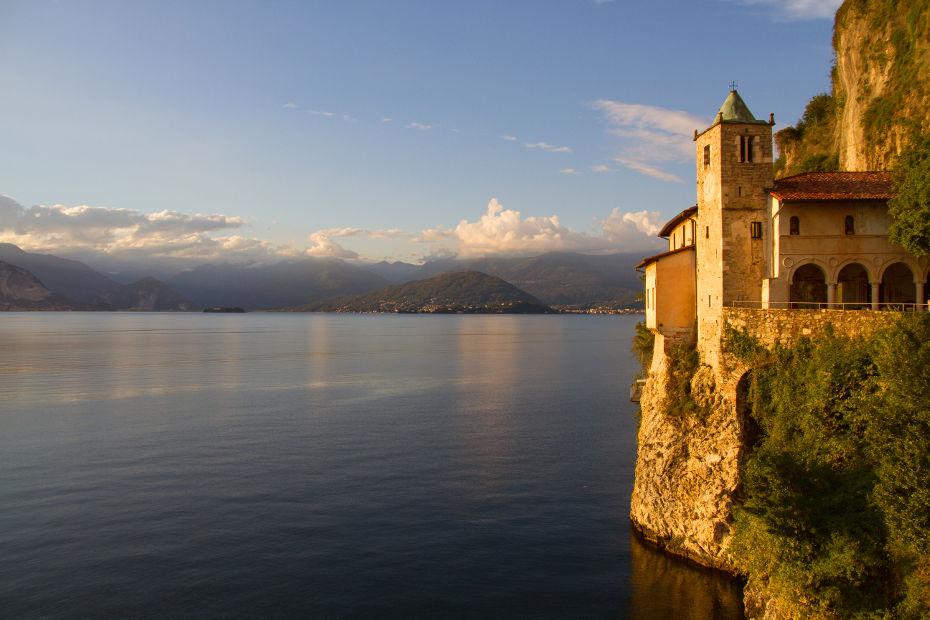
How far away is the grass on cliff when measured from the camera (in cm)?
2359

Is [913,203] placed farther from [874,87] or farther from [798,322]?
[874,87]

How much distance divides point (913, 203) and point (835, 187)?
433 cm

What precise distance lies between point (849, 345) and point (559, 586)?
18.1 meters

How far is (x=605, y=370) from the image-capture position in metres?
115

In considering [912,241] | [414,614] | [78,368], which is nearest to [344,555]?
[414,614]

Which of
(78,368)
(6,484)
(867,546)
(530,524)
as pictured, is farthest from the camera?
(78,368)

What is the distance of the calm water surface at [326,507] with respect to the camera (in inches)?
1230

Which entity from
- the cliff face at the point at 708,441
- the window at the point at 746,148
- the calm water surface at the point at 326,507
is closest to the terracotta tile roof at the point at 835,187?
the window at the point at 746,148

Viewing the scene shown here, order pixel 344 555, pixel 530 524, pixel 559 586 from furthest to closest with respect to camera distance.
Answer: pixel 530 524 < pixel 344 555 < pixel 559 586

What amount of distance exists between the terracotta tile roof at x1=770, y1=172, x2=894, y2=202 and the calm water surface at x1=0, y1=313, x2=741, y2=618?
69.5ft

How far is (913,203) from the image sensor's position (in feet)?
106

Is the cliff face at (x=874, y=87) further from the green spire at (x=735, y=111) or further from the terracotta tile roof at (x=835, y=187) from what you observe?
the green spire at (x=735, y=111)

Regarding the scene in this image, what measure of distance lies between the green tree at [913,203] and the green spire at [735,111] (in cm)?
799

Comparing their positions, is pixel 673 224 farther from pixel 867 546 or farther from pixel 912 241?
pixel 867 546
